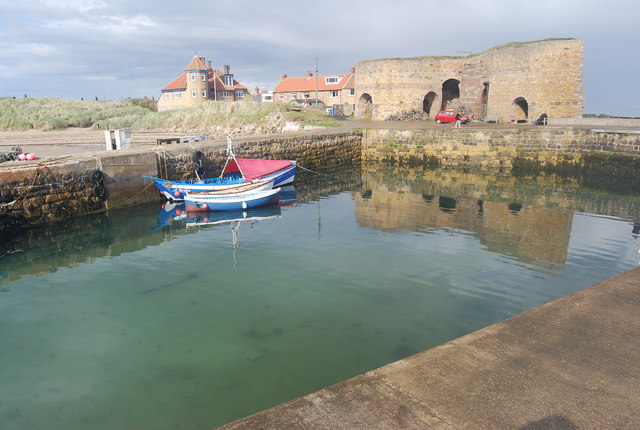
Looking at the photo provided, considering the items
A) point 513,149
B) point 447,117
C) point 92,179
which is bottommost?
point 92,179

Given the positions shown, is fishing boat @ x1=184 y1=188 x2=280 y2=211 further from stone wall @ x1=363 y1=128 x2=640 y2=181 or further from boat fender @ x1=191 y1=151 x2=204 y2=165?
stone wall @ x1=363 y1=128 x2=640 y2=181

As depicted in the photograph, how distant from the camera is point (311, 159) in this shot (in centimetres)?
2611

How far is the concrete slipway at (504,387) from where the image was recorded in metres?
3.41

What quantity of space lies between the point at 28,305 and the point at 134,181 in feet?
29.8

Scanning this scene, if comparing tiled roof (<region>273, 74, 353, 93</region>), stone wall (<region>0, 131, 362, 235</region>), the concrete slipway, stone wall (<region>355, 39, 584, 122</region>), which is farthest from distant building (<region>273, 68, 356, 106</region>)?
the concrete slipway

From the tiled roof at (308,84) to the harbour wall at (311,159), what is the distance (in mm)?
39005

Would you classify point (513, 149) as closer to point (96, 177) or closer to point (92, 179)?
point (96, 177)

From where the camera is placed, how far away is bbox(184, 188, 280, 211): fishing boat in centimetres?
1603

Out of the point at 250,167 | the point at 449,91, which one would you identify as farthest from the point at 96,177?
the point at 449,91

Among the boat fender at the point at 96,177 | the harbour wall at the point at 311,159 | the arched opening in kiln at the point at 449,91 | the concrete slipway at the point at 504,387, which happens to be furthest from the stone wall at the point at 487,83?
the concrete slipway at the point at 504,387

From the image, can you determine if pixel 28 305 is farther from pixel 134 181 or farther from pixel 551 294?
pixel 551 294

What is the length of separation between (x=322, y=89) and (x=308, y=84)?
3.46m

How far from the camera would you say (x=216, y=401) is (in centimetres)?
565

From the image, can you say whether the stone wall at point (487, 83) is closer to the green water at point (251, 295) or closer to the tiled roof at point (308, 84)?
the green water at point (251, 295)
